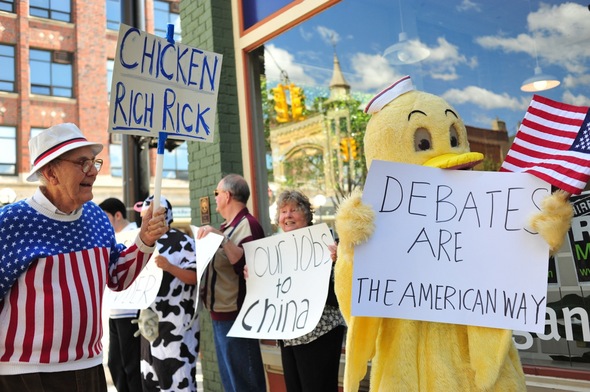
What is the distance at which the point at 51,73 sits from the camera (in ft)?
74.7

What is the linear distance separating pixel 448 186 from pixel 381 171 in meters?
0.27

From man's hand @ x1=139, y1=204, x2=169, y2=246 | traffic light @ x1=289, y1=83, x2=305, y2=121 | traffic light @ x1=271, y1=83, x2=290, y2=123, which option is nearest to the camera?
man's hand @ x1=139, y1=204, x2=169, y2=246

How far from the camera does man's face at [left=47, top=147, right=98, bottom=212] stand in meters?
2.60

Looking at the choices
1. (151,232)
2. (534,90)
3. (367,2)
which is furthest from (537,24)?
(151,232)

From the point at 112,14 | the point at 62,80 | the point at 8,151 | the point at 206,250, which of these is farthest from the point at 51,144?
the point at 112,14

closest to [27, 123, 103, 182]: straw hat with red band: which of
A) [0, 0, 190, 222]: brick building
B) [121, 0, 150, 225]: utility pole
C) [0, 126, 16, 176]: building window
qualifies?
[121, 0, 150, 225]: utility pole

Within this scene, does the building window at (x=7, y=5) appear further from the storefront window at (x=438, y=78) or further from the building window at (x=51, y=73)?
the storefront window at (x=438, y=78)

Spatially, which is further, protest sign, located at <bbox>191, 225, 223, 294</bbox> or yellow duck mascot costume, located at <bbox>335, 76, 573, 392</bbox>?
protest sign, located at <bbox>191, 225, 223, 294</bbox>

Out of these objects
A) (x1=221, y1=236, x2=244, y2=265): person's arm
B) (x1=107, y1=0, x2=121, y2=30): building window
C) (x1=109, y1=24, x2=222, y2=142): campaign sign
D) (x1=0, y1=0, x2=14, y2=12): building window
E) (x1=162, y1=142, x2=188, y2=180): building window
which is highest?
(x1=107, y1=0, x2=121, y2=30): building window

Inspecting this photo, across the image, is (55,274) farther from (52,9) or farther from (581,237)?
(52,9)

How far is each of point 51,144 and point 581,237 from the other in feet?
9.34

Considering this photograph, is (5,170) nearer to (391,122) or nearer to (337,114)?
(337,114)

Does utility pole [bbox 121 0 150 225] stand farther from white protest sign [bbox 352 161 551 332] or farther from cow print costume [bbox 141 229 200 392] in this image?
white protest sign [bbox 352 161 551 332]

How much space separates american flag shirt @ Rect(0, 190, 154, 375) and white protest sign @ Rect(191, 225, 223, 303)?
1119 mm
